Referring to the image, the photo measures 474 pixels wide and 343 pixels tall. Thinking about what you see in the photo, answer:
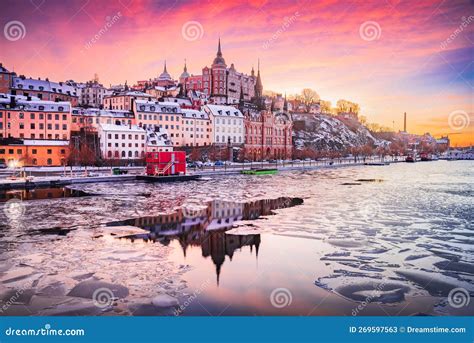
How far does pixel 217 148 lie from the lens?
188 ft

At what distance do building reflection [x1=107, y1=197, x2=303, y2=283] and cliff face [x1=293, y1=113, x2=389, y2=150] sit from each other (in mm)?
69130

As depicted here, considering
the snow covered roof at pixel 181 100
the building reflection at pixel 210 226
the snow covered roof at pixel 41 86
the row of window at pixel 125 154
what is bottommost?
the building reflection at pixel 210 226

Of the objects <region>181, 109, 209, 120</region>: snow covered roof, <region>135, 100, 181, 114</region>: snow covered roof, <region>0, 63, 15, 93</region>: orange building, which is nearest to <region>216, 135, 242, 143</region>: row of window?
<region>181, 109, 209, 120</region>: snow covered roof

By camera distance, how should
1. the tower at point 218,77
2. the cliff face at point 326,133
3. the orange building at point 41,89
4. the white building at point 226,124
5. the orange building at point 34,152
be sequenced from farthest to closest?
the cliff face at point 326,133 < the tower at point 218,77 < the white building at point 226,124 < the orange building at point 41,89 < the orange building at point 34,152

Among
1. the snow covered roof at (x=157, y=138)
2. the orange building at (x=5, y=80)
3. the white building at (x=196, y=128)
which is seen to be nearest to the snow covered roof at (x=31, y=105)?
the orange building at (x=5, y=80)

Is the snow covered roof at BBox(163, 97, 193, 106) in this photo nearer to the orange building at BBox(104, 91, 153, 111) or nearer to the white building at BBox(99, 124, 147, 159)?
the orange building at BBox(104, 91, 153, 111)

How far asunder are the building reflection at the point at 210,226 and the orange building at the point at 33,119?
33.5 m

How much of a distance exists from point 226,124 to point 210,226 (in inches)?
1945

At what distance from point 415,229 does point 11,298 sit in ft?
33.1

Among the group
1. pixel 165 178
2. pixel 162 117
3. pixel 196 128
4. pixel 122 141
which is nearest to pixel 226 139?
pixel 196 128

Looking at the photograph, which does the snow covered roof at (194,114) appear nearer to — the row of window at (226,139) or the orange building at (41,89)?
the row of window at (226,139)

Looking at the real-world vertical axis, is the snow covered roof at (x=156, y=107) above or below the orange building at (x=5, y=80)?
below

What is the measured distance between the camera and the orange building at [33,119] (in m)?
42.0

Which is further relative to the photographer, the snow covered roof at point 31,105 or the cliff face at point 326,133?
the cliff face at point 326,133
